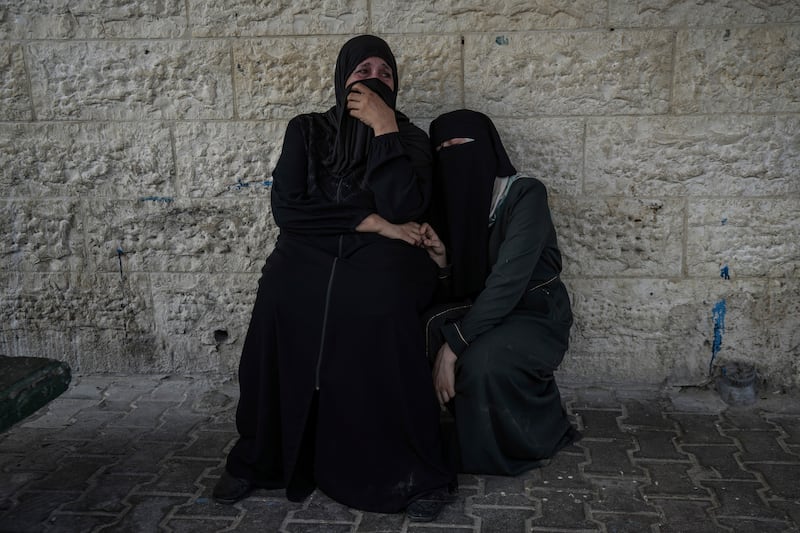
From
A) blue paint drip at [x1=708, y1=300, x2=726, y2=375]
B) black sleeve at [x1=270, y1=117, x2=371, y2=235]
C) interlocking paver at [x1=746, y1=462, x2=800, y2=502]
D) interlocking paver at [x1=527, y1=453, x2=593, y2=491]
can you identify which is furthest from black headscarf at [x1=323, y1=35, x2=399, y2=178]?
interlocking paver at [x1=746, y1=462, x2=800, y2=502]

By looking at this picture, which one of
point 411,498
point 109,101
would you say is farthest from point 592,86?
point 109,101

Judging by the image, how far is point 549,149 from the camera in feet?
12.7

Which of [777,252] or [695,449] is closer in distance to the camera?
[695,449]

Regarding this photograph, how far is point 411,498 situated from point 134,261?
2.21 meters

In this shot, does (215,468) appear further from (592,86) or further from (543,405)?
(592,86)

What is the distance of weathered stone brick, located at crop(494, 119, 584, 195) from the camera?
386cm

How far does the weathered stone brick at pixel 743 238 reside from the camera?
3.80 meters

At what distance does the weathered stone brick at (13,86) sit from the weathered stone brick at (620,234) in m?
2.85

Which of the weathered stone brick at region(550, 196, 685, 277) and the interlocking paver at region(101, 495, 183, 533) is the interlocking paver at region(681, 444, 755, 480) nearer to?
the weathered stone brick at region(550, 196, 685, 277)

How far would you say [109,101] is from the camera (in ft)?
13.3

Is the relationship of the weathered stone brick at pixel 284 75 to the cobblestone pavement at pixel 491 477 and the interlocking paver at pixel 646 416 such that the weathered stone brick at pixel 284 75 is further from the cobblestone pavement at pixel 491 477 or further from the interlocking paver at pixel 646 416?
the interlocking paver at pixel 646 416

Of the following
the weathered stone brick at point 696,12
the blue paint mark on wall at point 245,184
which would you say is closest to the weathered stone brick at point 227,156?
the blue paint mark on wall at point 245,184

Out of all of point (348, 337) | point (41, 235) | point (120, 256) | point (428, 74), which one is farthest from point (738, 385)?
point (41, 235)

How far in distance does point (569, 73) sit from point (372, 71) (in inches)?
41.7
